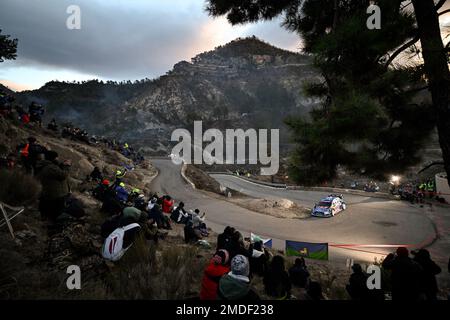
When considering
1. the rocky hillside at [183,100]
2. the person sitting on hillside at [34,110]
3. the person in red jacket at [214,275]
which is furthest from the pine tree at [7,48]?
the rocky hillside at [183,100]

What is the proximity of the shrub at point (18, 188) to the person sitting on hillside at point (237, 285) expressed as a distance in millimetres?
6782

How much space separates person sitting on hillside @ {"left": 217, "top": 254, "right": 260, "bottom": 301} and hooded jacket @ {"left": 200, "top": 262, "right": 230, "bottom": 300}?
1.16 ft

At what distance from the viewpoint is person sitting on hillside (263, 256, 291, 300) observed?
230 inches

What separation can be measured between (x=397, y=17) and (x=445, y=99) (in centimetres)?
174

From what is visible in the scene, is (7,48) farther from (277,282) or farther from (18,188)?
(277,282)

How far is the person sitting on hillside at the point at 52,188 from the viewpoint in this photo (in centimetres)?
647

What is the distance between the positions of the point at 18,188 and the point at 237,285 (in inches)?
296

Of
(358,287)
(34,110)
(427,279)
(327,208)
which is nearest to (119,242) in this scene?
(358,287)

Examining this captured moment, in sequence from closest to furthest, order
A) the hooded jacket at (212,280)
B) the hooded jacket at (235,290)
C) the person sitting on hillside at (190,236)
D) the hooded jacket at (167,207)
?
the hooded jacket at (235,290), the hooded jacket at (212,280), the person sitting on hillside at (190,236), the hooded jacket at (167,207)

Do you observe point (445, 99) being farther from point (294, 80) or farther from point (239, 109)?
point (294, 80)

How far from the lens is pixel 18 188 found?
25.9 ft

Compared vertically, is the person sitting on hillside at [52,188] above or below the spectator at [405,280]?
above

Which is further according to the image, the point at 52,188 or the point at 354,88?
the point at 52,188

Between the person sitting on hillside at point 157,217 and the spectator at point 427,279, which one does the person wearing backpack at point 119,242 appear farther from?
the person sitting on hillside at point 157,217
